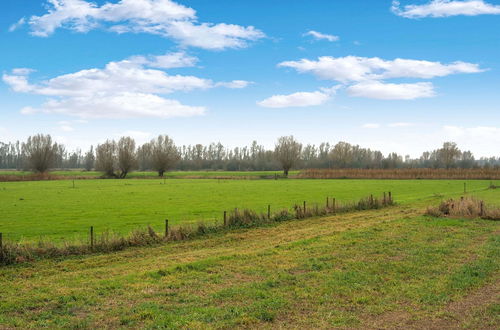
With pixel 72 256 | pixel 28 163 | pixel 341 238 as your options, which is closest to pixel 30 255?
pixel 72 256

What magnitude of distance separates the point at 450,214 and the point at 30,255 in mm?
25818

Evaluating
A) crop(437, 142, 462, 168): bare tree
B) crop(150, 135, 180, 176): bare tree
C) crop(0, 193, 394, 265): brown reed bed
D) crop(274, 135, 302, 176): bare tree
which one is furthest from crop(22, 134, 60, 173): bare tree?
crop(437, 142, 462, 168): bare tree

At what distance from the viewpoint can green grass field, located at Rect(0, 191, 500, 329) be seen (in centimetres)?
989

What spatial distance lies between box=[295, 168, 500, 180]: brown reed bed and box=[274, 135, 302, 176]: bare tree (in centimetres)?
2288

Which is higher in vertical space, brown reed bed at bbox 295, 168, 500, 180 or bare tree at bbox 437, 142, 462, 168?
bare tree at bbox 437, 142, 462, 168

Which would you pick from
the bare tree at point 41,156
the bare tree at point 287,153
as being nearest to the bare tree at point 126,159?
the bare tree at point 41,156

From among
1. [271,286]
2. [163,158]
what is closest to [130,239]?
[271,286]

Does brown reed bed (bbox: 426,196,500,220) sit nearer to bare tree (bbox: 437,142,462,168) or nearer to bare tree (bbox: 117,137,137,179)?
bare tree (bbox: 117,137,137,179)

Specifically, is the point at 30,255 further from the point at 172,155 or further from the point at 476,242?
the point at 172,155

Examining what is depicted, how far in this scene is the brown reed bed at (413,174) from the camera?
9131cm

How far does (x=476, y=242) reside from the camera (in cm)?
1980

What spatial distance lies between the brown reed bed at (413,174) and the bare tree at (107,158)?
55719 mm

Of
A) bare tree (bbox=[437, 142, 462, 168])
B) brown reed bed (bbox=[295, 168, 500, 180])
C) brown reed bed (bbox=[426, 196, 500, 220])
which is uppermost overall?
bare tree (bbox=[437, 142, 462, 168])

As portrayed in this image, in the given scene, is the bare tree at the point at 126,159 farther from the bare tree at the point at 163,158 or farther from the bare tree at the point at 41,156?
the bare tree at the point at 41,156
